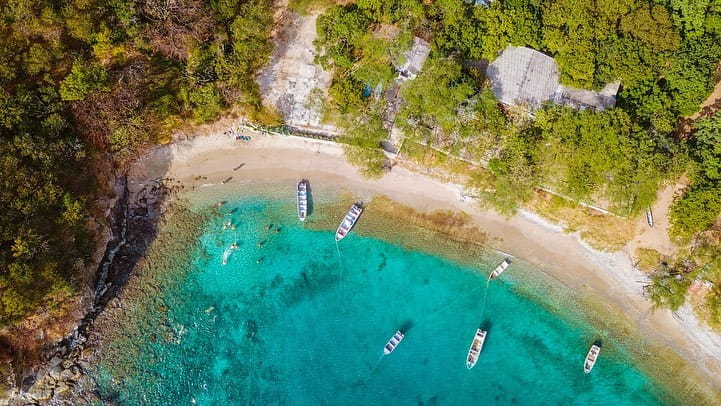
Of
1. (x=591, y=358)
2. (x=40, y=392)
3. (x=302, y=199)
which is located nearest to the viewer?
(x=40, y=392)

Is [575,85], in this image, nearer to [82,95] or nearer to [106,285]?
[82,95]

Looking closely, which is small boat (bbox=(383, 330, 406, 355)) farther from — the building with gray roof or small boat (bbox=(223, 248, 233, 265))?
the building with gray roof

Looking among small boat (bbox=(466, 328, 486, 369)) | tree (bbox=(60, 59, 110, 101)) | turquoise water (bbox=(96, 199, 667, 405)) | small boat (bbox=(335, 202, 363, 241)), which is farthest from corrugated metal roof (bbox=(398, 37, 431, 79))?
tree (bbox=(60, 59, 110, 101))

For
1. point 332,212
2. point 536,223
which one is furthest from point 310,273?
point 536,223

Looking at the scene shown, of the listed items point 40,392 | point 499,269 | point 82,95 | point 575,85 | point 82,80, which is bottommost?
point 40,392

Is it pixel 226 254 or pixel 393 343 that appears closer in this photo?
pixel 393 343

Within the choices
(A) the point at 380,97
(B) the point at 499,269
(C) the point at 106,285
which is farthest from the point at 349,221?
(C) the point at 106,285

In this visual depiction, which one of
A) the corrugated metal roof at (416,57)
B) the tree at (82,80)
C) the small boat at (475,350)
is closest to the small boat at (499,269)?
the small boat at (475,350)

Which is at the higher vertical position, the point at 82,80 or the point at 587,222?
the point at 82,80
